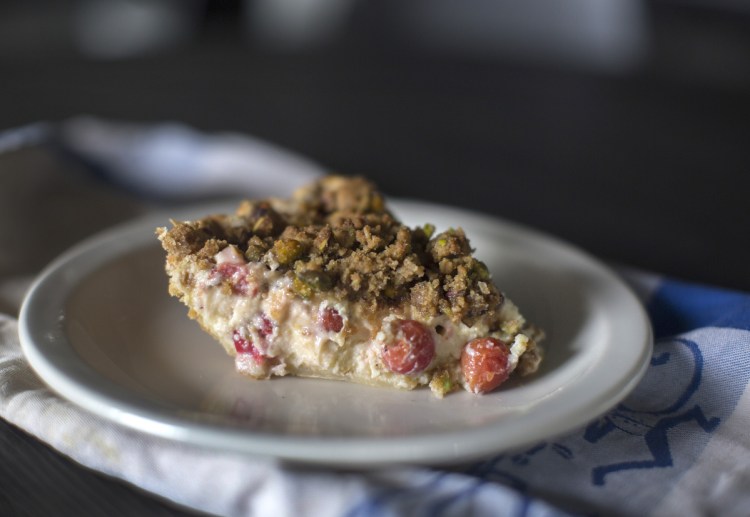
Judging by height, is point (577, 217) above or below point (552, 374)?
below

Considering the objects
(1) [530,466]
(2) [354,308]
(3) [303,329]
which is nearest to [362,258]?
(2) [354,308]

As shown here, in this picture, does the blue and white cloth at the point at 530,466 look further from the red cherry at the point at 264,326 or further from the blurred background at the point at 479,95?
the blurred background at the point at 479,95

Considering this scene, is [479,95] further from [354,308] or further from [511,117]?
[354,308]

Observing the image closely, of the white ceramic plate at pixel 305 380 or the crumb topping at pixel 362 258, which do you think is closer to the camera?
the white ceramic plate at pixel 305 380

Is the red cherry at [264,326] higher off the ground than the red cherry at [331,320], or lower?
lower

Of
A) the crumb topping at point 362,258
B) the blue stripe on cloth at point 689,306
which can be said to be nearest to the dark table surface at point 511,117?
the blue stripe on cloth at point 689,306

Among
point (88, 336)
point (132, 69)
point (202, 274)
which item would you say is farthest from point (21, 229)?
point (132, 69)

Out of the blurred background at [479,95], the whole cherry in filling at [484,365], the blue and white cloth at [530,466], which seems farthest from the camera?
the blurred background at [479,95]

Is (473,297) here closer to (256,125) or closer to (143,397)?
(143,397)
